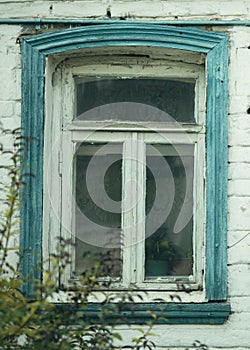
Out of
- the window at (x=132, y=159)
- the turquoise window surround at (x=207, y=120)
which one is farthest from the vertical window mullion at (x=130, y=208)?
the turquoise window surround at (x=207, y=120)

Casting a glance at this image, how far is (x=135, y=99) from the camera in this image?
217 inches

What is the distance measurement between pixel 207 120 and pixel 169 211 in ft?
1.98

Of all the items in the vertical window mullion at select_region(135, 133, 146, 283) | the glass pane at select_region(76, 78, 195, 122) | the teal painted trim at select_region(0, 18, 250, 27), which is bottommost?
the vertical window mullion at select_region(135, 133, 146, 283)

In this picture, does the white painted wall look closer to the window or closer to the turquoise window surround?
the turquoise window surround

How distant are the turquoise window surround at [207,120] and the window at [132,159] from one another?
0.15 m

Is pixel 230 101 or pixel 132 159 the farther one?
pixel 132 159

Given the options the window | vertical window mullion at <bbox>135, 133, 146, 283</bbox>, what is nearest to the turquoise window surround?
the window

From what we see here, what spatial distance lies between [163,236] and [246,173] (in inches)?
24.8

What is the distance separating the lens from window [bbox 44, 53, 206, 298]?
17.9 ft

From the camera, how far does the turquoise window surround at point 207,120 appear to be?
5.25 m

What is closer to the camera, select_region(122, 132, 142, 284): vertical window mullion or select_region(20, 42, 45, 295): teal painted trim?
select_region(20, 42, 45, 295): teal painted trim

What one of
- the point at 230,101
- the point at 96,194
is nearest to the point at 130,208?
the point at 96,194

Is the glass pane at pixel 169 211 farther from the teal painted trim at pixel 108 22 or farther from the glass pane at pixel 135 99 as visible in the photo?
the teal painted trim at pixel 108 22

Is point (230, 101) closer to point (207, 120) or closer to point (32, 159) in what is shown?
point (207, 120)
